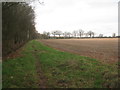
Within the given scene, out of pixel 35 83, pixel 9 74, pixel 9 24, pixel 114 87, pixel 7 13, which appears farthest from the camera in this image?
pixel 9 24

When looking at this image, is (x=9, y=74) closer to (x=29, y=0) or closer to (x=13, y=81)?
(x=13, y=81)

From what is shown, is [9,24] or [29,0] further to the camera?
[9,24]

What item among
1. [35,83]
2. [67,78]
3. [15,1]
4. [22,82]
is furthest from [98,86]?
[15,1]

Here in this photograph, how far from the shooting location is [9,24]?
701 inches

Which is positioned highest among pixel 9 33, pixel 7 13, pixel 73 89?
pixel 7 13

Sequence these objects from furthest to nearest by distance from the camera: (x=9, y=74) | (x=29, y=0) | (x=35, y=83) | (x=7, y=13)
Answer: (x=7, y=13) < (x=29, y=0) < (x=9, y=74) < (x=35, y=83)

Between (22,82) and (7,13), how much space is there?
497 inches

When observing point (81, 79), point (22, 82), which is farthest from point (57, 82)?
point (22, 82)

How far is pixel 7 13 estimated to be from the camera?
1638 cm

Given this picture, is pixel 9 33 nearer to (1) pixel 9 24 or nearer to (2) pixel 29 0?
(1) pixel 9 24

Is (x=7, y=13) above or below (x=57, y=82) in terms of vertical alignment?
above

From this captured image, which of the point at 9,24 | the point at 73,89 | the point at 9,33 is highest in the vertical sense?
the point at 9,24

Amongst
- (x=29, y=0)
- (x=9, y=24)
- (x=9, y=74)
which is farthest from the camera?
(x=9, y=24)

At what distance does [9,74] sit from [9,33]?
1187 cm
